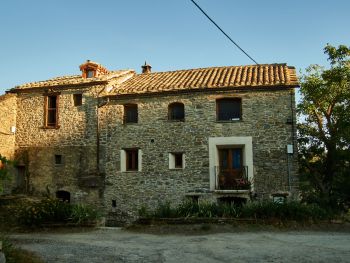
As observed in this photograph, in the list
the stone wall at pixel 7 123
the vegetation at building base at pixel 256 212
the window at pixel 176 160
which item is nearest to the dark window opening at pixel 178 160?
the window at pixel 176 160

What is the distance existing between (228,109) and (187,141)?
2507 millimetres

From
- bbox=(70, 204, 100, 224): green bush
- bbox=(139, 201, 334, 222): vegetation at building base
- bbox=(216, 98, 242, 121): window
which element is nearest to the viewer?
bbox=(139, 201, 334, 222): vegetation at building base

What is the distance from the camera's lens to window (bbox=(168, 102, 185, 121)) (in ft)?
62.1

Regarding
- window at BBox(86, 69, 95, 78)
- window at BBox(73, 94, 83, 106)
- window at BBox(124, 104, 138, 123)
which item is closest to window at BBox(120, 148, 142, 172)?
window at BBox(124, 104, 138, 123)

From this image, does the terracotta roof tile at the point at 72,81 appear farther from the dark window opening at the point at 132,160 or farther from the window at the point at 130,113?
the dark window opening at the point at 132,160

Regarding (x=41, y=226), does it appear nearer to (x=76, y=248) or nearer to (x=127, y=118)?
(x=76, y=248)

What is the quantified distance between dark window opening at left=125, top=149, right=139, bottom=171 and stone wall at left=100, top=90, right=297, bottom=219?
1.01 ft

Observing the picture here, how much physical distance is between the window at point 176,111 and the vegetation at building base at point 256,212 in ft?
18.2

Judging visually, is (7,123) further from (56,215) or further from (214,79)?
(214,79)

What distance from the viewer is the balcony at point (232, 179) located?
17.3 metres

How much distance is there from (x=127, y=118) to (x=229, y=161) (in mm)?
5625

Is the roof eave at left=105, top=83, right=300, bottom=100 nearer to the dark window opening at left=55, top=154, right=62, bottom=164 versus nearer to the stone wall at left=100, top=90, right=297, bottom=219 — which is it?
the stone wall at left=100, top=90, right=297, bottom=219

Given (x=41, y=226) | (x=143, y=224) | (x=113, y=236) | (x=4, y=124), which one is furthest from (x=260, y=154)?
(x=4, y=124)

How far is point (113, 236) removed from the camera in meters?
12.6
